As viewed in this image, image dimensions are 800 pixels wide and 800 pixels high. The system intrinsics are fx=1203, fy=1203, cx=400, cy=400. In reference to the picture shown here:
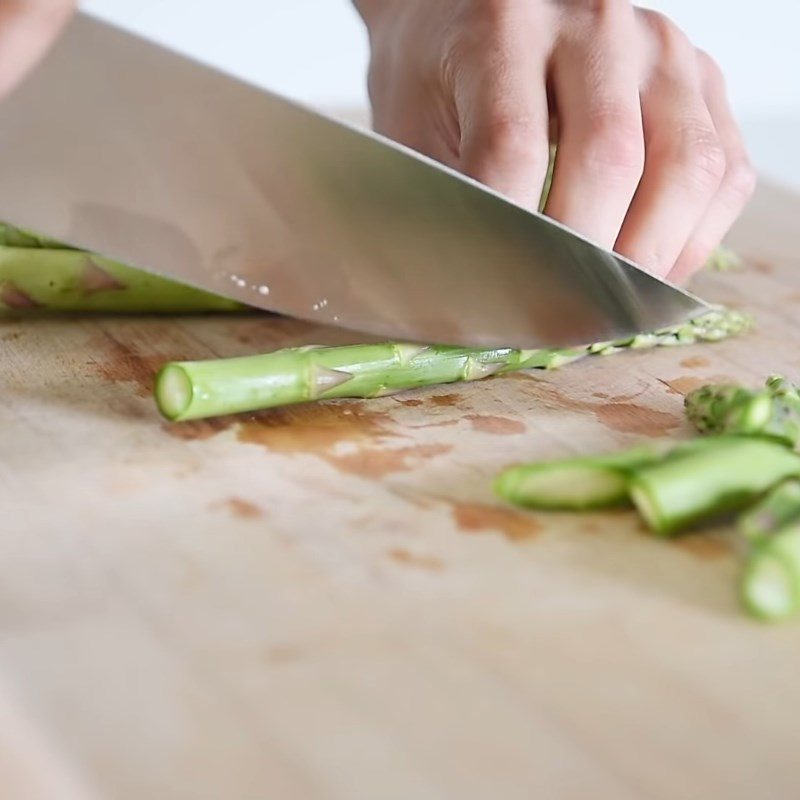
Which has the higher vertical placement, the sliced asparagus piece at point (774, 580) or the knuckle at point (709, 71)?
the knuckle at point (709, 71)

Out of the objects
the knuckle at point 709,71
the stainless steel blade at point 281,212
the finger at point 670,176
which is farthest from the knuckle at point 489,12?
the knuckle at point 709,71

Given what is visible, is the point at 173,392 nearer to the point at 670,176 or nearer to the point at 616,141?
the point at 616,141

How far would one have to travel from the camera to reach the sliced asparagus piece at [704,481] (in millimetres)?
2141

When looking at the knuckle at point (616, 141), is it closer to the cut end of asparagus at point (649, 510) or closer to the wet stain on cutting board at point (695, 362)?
the wet stain on cutting board at point (695, 362)

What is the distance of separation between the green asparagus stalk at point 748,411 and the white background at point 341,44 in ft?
11.4

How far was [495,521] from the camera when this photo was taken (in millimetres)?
2207


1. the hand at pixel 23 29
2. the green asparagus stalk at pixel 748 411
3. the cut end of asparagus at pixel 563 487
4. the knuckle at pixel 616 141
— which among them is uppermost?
the knuckle at pixel 616 141

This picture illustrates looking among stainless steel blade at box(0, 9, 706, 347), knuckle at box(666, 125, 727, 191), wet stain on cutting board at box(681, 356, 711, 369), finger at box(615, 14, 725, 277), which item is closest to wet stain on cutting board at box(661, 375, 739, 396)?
wet stain on cutting board at box(681, 356, 711, 369)

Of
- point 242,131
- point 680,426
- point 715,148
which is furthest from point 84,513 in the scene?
point 715,148

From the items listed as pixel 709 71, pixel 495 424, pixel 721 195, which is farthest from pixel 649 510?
pixel 709 71

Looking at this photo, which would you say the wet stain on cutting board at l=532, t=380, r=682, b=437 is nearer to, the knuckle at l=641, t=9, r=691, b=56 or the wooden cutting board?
the wooden cutting board

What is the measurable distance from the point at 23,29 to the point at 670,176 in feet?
5.83

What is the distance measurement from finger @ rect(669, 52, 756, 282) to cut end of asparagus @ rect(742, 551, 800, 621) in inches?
57.4

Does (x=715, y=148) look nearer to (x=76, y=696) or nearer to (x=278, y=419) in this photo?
(x=278, y=419)
